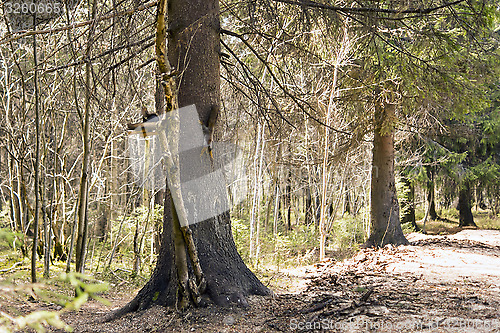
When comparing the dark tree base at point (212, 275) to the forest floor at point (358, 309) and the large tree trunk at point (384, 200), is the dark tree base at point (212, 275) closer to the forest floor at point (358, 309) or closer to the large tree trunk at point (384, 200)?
the forest floor at point (358, 309)

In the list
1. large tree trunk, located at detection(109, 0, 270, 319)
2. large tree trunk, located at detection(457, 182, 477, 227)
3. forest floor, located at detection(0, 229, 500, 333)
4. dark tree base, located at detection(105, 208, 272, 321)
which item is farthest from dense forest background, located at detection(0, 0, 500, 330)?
large tree trunk, located at detection(457, 182, 477, 227)

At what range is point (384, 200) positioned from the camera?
9070 mm

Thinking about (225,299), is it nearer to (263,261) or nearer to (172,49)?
(172,49)

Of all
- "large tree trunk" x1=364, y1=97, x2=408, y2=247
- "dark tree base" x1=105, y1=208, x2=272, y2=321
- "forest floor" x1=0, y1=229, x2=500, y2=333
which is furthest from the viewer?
"large tree trunk" x1=364, y1=97, x2=408, y2=247

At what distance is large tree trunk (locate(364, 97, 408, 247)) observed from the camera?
8.95 metres

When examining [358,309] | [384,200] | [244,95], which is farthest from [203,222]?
[384,200]

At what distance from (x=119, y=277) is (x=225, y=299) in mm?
3995

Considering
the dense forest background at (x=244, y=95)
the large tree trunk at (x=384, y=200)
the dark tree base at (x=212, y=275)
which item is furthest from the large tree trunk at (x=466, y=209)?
the dark tree base at (x=212, y=275)

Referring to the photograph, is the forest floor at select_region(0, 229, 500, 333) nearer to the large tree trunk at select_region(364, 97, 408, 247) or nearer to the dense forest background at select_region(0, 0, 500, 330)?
the dense forest background at select_region(0, 0, 500, 330)

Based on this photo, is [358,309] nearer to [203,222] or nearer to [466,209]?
[203,222]

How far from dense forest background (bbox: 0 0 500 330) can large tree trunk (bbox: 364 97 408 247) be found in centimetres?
12

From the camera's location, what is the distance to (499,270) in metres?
5.59

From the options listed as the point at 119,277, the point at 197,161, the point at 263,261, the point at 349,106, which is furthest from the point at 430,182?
the point at 197,161

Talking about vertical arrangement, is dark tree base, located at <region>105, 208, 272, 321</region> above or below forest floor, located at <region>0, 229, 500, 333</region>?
above
